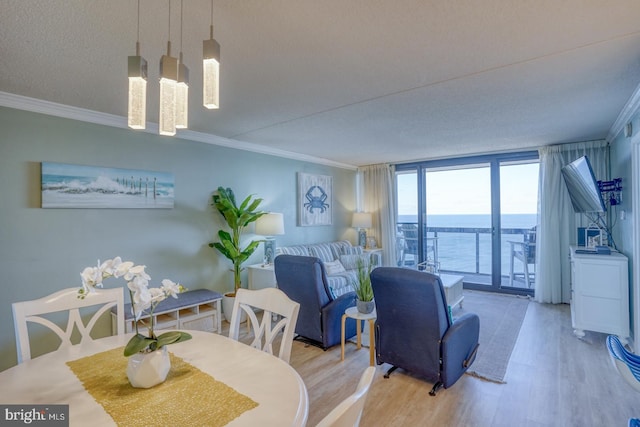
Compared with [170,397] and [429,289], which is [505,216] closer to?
[429,289]

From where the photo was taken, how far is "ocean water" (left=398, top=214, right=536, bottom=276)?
213 inches

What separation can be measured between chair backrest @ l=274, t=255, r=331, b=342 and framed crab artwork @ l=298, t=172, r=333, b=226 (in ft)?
7.22

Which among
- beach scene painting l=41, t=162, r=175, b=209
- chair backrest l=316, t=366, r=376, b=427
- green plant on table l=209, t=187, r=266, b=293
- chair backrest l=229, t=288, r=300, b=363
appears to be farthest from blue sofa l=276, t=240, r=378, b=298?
chair backrest l=316, t=366, r=376, b=427

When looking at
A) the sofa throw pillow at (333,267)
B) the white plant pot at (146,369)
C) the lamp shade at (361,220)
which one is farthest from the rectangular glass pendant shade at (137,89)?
the lamp shade at (361,220)

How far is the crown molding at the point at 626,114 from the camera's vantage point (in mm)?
2764

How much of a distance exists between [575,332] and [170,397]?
14.0ft

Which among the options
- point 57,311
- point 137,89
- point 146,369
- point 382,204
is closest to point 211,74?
point 137,89

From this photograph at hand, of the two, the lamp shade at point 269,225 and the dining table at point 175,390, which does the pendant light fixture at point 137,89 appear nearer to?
the dining table at point 175,390

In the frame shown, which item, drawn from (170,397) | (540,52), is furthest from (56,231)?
(540,52)

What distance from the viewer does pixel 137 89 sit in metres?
1.30

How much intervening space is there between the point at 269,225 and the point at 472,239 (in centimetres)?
386

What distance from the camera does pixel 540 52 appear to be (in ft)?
6.76

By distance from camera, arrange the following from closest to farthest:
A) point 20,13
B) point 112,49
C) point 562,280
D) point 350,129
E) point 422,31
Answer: point 20,13, point 422,31, point 112,49, point 350,129, point 562,280

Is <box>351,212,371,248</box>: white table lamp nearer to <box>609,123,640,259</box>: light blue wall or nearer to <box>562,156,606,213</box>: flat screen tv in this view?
<box>562,156,606,213</box>: flat screen tv
